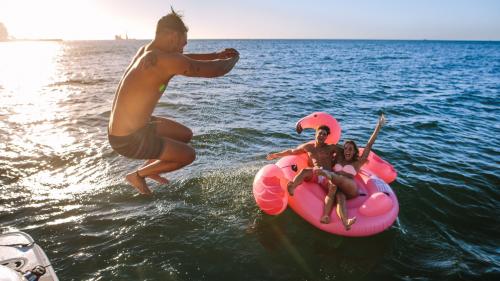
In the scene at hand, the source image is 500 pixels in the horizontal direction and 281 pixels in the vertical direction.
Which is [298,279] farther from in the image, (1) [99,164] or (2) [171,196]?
(1) [99,164]

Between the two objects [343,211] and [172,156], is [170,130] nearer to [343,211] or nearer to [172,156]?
[172,156]

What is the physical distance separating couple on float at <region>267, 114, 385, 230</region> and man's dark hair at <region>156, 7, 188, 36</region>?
313 cm

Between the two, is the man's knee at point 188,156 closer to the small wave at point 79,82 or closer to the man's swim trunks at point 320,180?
the man's swim trunks at point 320,180

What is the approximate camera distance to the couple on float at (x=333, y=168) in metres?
5.57

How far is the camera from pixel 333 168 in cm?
637

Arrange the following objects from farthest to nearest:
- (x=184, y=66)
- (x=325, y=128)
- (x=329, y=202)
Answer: (x=325, y=128), (x=329, y=202), (x=184, y=66)

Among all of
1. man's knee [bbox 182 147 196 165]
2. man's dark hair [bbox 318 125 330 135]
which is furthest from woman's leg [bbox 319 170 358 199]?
man's knee [bbox 182 147 196 165]

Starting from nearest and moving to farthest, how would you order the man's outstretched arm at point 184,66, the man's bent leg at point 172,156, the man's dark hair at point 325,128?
the man's outstretched arm at point 184,66, the man's bent leg at point 172,156, the man's dark hair at point 325,128

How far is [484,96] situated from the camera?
18188mm

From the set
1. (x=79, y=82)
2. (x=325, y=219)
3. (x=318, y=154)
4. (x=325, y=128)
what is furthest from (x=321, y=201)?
(x=79, y=82)

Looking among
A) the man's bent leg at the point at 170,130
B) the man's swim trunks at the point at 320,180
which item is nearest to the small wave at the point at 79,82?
the man's swim trunks at the point at 320,180

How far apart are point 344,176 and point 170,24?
3.63 m

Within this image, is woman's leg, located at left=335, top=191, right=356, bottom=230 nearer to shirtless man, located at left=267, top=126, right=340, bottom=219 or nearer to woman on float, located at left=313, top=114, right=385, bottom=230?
woman on float, located at left=313, top=114, right=385, bottom=230

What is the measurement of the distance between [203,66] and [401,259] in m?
3.99
